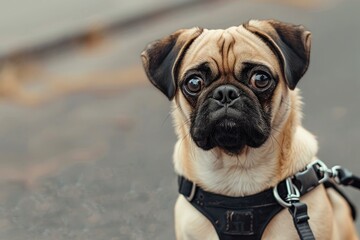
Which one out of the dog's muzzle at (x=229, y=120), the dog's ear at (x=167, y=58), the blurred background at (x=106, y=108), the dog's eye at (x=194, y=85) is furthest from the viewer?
the blurred background at (x=106, y=108)

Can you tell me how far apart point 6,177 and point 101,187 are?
78 cm

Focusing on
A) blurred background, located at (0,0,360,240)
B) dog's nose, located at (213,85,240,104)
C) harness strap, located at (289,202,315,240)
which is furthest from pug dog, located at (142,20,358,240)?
blurred background, located at (0,0,360,240)

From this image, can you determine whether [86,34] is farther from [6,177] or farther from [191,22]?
[6,177]

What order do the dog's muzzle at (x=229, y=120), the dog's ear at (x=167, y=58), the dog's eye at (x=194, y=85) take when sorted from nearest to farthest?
the dog's muzzle at (x=229, y=120), the dog's eye at (x=194, y=85), the dog's ear at (x=167, y=58)

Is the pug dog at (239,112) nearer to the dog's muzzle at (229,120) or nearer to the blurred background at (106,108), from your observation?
the dog's muzzle at (229,120)

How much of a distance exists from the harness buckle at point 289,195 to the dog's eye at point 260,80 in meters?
0.48

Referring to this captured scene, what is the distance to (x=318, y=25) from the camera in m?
7.59

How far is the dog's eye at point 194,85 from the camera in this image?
3498 millimetres

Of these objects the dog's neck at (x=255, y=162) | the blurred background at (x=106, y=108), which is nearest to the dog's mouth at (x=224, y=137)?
the dog's neck at (x=255, y=162)

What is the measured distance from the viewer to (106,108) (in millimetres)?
6566

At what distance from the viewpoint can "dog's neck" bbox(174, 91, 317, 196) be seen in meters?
3.62

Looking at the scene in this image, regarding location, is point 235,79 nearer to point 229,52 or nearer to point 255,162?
point 229,52

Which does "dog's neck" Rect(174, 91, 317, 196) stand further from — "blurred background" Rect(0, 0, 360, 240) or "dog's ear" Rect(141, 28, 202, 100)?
"blurred background" Rect(0, 0, 360, 240)

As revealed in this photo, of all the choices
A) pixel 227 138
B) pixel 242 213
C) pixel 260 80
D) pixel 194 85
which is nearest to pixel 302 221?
pixel 242 213
